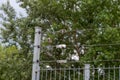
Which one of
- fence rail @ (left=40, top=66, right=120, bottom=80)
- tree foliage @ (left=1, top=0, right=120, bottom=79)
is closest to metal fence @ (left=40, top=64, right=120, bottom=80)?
fence rail @ (left=40, top=66, right=120, bottom=80)

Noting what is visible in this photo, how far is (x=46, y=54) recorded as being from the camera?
898 centimetres

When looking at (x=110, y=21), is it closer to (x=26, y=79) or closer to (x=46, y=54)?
(x=46, y=54)

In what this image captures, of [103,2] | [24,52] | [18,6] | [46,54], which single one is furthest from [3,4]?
[103,2]

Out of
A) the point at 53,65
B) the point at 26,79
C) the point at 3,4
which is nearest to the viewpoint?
the point at 53,65

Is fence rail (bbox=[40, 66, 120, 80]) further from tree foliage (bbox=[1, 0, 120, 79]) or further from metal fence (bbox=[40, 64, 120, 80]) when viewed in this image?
tree foliage (bbox=[1, 0, 120, 79])

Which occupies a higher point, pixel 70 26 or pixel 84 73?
pixel 70 26

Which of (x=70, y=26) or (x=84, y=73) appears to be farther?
(x=70, y=26)

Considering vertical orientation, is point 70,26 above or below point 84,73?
above

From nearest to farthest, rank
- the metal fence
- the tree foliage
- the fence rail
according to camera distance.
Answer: the metal fence, the fence rail, the tree foliage

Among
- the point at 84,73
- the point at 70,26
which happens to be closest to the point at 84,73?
the point at 84,73

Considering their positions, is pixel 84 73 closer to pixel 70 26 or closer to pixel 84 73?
pixel 84 73

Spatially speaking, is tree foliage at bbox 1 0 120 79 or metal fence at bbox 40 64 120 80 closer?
metal fence at bbox 40 64 120 80

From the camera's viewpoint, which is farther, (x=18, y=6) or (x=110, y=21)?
(x=18, y=6)

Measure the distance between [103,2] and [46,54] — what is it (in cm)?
218
